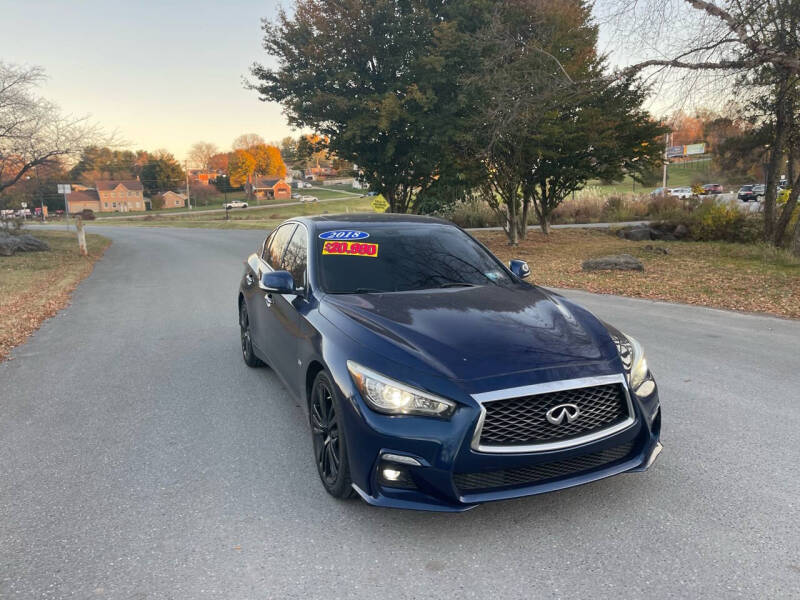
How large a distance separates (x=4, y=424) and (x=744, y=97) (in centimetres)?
1855

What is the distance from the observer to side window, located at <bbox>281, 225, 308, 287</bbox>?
14.4 ft

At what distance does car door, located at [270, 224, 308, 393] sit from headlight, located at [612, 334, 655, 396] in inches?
81.8

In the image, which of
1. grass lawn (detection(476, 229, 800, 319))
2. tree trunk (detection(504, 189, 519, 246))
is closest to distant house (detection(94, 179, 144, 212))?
tree trunk (detection(504, 189, 519, 246))

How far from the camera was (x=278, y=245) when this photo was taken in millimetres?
5469

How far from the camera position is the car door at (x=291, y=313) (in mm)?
4098

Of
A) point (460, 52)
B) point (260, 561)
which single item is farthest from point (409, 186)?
point (260, 561)

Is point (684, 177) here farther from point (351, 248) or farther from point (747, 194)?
point (351, 248)

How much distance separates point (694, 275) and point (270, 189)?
11119cm

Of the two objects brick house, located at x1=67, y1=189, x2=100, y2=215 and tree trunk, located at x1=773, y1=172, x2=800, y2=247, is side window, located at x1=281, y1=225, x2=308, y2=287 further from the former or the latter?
brick house, located at x1=67, y1=189, x2=100, y2=215

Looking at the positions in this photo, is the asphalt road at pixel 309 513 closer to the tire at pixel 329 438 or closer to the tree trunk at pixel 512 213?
the tire at pixel 329 438

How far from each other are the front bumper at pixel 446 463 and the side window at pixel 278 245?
2615 mm

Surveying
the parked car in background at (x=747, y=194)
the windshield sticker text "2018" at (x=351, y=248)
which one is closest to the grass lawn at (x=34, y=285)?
the windshield sticker text "2018" at (x=351, y=248)

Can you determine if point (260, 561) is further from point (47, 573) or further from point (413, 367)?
point (413, 367)

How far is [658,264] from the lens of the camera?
47.3 feet
